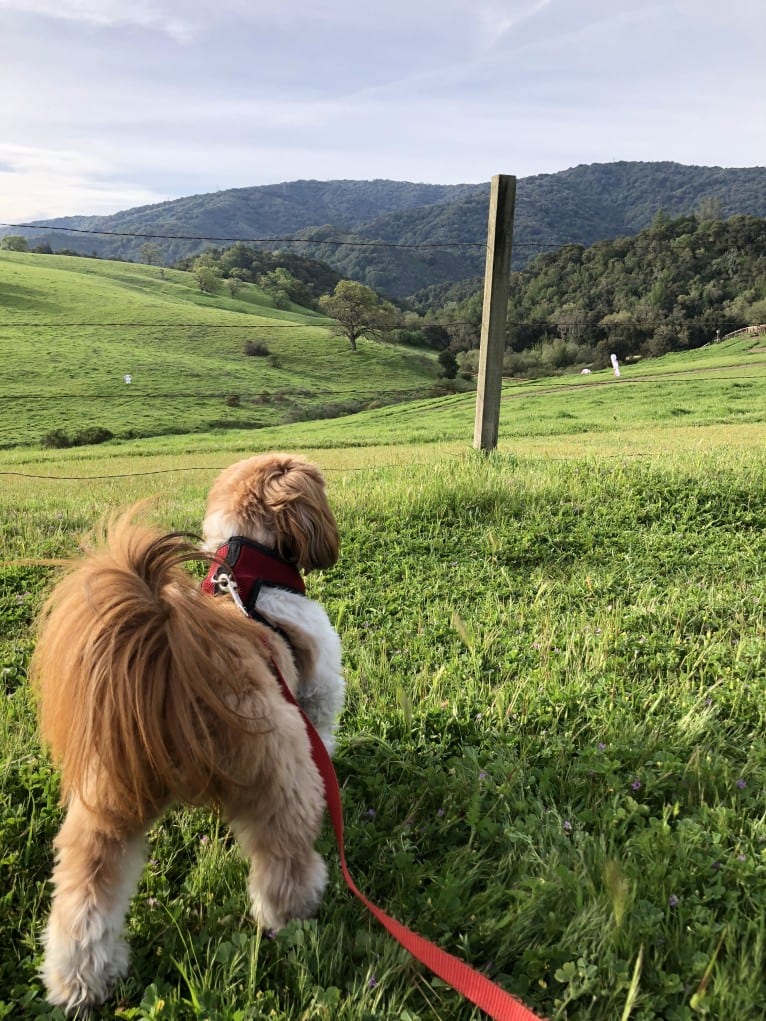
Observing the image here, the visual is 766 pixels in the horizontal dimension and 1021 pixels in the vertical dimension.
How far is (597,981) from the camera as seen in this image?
1837mm

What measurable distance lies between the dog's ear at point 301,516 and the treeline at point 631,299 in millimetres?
51326

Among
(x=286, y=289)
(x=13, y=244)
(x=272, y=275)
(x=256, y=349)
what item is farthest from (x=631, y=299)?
(x=13, y=244)

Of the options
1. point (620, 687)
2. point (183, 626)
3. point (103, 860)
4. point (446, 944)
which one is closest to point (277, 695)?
point (183, 626)

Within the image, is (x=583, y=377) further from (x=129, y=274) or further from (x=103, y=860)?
(x=129, y=274)

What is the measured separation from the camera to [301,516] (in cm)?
283

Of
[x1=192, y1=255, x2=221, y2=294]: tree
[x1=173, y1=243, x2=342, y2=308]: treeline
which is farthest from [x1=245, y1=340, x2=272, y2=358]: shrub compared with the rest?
[x1=192, y1=255, x2=221, y2=294]: tree

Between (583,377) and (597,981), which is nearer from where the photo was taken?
(597,981)

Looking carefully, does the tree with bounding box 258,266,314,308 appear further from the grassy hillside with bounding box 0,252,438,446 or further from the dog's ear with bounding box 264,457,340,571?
the dog's ear with bounding box 264,457,340,571

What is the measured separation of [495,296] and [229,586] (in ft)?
18.3

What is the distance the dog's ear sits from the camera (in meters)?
2.81

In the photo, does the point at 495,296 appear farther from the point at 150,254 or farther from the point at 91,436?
the point at 150,254

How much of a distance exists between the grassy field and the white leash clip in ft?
2.97

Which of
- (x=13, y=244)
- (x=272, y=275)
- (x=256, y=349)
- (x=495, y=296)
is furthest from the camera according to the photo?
(x=13, y=244)

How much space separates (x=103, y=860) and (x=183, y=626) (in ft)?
2.54
